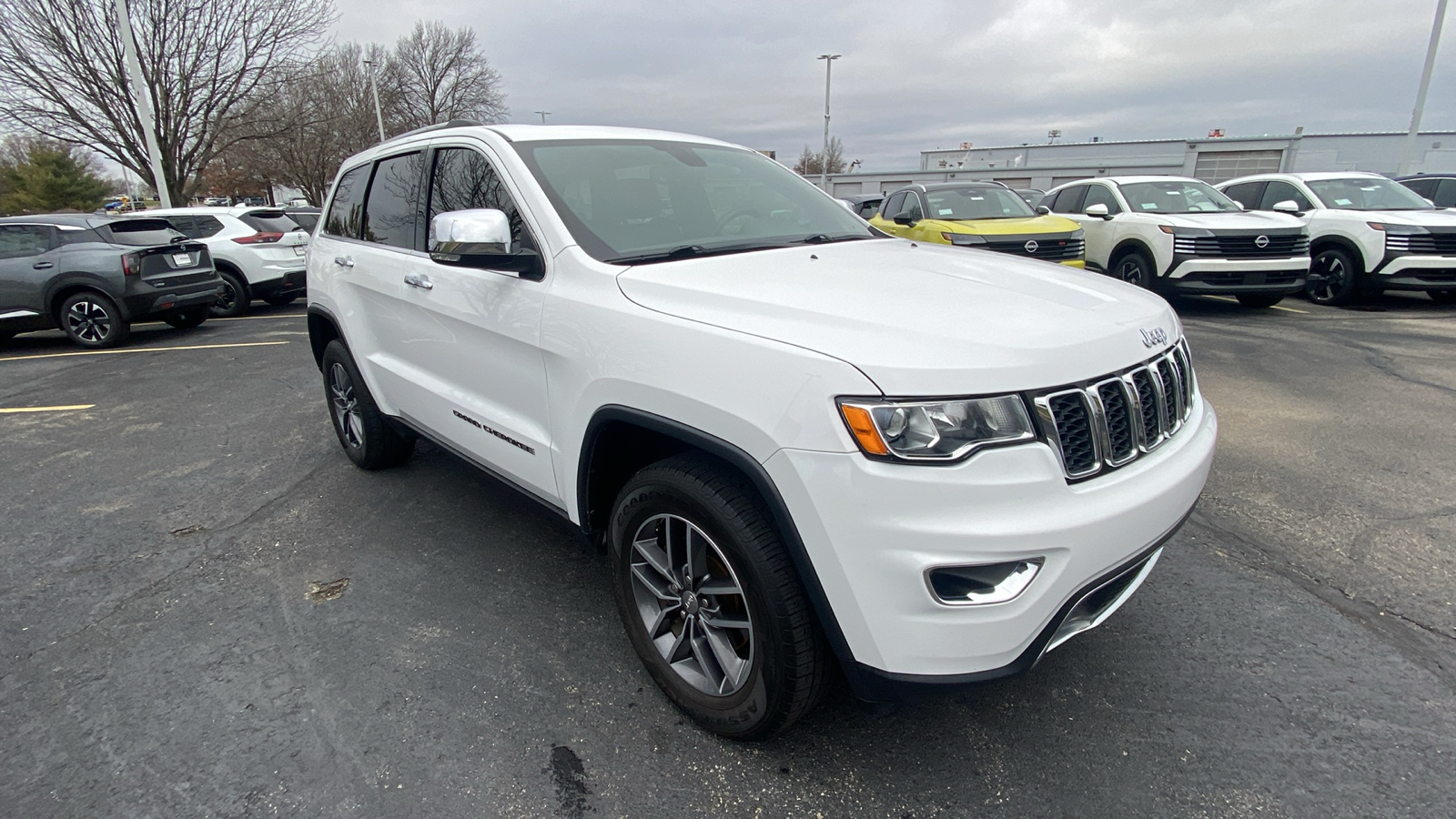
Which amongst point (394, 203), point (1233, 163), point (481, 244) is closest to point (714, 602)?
point (481, 244)

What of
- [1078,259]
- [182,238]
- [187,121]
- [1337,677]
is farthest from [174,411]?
[187,121]

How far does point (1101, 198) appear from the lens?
10.6 meters

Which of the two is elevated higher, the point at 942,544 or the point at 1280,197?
the point at 1280,197

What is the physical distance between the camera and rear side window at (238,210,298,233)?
37.7 ft

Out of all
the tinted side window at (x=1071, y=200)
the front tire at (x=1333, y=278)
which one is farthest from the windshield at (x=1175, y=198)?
the front tire at (x=1333, y=278)

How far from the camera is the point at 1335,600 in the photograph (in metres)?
2.87

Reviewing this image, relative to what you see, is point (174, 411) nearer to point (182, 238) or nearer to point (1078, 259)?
point (182, 238)

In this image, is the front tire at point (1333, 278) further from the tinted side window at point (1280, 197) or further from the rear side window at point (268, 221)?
the rear side window at point (268, 221)

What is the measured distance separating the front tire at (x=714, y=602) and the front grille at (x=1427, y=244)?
1091 centimetres

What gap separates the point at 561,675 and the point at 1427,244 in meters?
11.4

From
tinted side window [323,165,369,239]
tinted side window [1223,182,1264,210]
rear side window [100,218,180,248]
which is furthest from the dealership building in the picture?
tinted side window [323,165,369,239]

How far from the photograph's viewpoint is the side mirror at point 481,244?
2.36m

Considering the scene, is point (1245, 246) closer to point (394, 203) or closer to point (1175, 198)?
point (1175, 198)

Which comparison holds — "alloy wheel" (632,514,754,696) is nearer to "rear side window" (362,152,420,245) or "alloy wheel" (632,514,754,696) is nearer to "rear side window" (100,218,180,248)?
"rear side window" (362,152,420,245)
